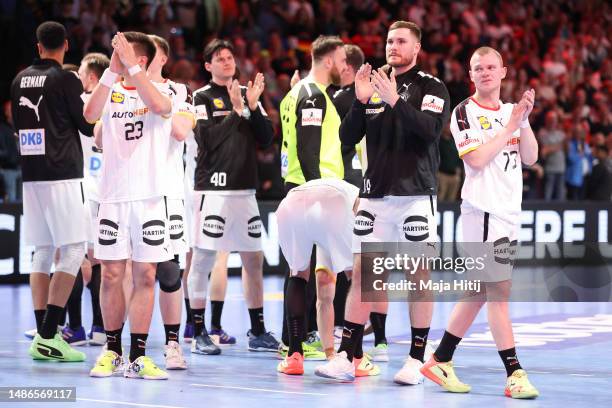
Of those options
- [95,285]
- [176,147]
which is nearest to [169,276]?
[176,147]

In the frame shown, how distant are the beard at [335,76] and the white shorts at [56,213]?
2140mm

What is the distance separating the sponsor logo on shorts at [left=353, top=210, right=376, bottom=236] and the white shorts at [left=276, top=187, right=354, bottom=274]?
0.86ft

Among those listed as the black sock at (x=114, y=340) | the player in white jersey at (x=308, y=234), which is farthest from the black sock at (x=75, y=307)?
the player in white jersey at (x=308, y=234)

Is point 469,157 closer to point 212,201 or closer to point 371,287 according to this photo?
point 371,287

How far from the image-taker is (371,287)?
7535 millimetres

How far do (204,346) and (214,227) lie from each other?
99 cm

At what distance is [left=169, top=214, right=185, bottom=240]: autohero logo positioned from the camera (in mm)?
7715

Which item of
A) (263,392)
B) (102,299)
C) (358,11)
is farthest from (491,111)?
(358,11)

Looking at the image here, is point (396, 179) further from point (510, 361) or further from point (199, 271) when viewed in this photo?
point (199, 271)

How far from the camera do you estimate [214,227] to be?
917 centimetres

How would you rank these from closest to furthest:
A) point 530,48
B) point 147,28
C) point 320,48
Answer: point 320,48
point 147,28
point 530,48

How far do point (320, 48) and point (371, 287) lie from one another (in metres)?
2.04

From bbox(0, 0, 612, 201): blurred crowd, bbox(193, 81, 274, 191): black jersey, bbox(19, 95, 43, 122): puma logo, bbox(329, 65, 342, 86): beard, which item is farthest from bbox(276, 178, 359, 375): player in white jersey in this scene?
bbox(0, 0, 612, 201): blurred crowd

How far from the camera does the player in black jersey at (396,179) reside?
7469 millimetres
